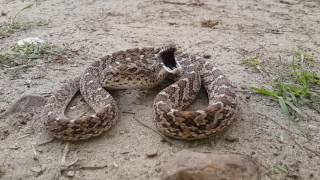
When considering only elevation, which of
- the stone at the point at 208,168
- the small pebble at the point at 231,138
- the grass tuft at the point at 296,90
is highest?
the stone at the point at 208,168

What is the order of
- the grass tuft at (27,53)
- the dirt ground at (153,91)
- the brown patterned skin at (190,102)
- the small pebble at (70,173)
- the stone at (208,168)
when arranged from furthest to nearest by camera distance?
the grass tuft at (27,53)
the brown patterned skin at (190,102)
the dirt ground at (153,91)
the small pebble at (70,173)
the stone at (208,168)

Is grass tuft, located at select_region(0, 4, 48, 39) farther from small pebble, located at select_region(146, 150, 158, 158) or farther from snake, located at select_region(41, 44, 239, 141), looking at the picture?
small pebble, located at select_region(146, 150, 158, 158)

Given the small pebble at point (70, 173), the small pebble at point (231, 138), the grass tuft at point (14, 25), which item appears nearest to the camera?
the small pebble at point (70, 173)

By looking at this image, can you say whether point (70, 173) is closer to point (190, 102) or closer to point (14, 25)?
point (190, 102)

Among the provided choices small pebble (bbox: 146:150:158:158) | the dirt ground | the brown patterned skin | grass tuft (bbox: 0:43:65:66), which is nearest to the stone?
the dirt ground

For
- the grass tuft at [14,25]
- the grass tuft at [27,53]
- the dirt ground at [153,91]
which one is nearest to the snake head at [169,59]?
the dirt ground at [153,91]

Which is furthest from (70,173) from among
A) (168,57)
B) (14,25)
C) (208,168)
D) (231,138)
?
(14,25)

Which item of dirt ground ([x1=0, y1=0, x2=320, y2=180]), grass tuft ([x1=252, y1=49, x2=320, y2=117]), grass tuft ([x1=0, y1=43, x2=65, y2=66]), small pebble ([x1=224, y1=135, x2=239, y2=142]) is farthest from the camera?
grass tuft ([x1=0, y1=43, x2=65, y2=66])

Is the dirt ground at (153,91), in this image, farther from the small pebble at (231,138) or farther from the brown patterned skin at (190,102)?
the brown patterned skin at (190,102)
